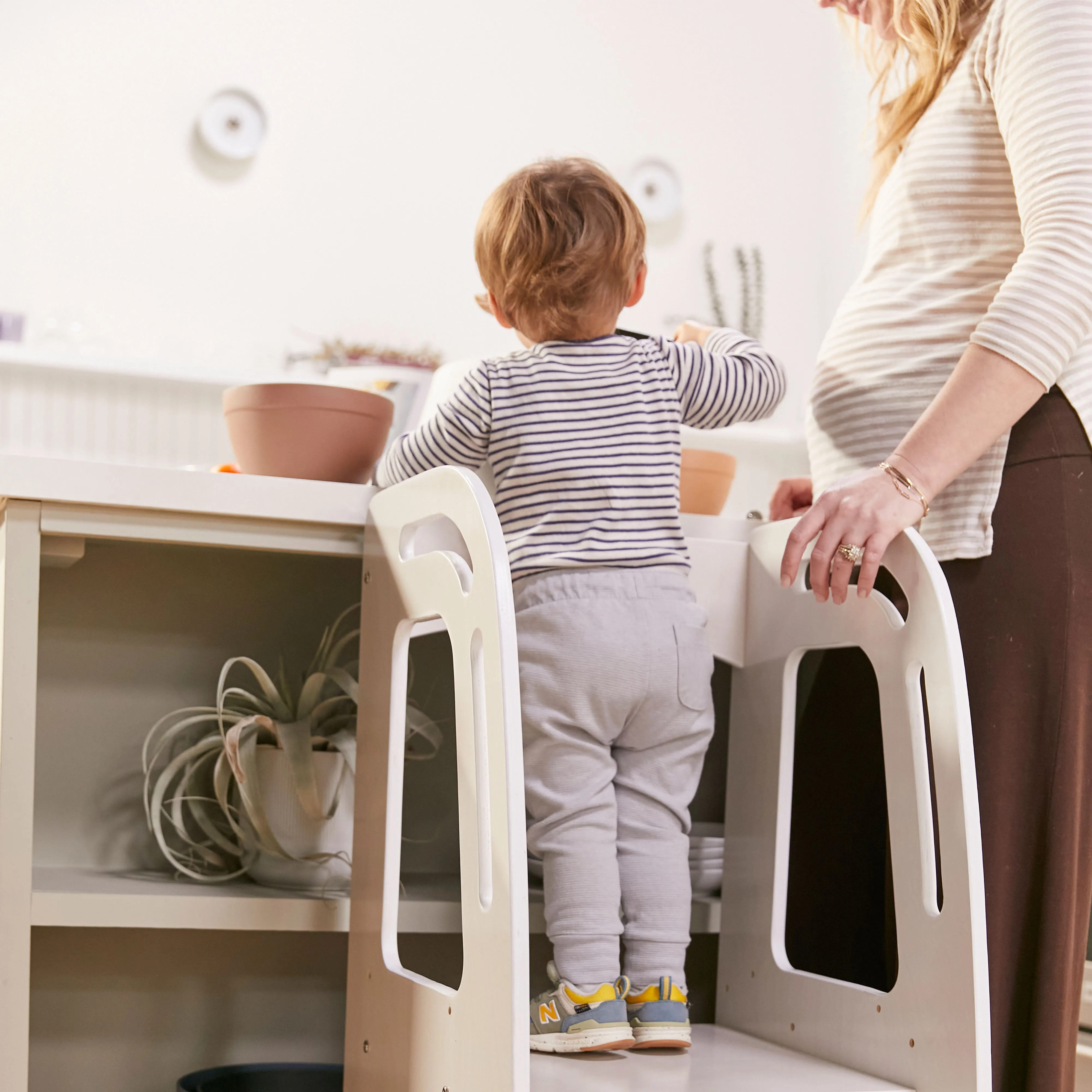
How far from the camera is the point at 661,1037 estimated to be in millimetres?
979

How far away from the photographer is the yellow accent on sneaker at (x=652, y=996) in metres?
1.00

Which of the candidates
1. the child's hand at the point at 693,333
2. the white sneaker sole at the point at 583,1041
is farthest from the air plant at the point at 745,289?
the white sneaker sole at the point at 583,1041

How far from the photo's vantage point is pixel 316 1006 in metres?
1.41

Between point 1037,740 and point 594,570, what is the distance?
0.37m

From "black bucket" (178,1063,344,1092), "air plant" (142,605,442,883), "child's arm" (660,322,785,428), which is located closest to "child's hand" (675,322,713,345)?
"child's arm" (660,322,785,428)

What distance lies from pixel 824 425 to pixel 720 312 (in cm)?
220

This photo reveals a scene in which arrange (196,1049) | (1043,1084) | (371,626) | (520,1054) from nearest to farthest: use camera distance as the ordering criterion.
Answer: (520,1054)
(1043,1084)
(371,626)
(196,1049)

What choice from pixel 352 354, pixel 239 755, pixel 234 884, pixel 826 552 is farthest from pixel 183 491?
pixel 352 354

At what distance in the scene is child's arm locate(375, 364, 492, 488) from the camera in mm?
1059

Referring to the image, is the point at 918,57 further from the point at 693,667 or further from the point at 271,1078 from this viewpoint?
the point at 271,1078

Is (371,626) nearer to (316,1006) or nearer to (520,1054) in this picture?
(520,1054)

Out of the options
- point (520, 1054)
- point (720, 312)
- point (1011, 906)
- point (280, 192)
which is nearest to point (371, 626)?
point (520, 1054)

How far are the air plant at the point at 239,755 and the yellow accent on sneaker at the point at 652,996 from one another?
12.4 inches

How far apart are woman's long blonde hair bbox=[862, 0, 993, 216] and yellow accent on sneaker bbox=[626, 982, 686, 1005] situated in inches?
28.5
